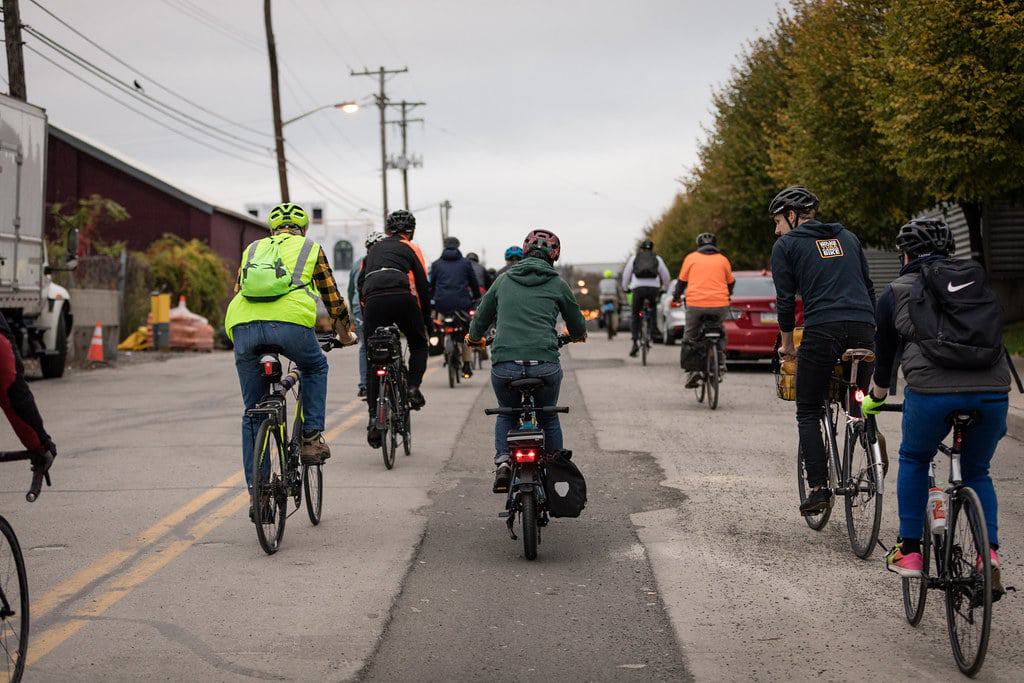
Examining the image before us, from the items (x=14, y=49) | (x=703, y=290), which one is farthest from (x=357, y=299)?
A: (x=14, y=49)

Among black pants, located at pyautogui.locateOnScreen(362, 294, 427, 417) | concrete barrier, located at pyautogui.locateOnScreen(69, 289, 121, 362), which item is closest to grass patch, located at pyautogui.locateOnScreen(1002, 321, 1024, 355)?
black pants, located at pyautogui.locateOnScreen(362, 294, 427, 417)

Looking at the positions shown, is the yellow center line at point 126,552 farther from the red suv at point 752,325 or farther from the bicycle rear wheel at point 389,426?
the red suv at point 752,325

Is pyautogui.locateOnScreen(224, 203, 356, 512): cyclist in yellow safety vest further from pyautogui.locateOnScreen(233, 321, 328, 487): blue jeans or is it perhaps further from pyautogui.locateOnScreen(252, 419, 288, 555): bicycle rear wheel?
pyautogui.locateOnScreen(252, 419, 288, 555): bicycle rear wheel

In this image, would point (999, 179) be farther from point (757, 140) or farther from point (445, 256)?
point (757, 140)

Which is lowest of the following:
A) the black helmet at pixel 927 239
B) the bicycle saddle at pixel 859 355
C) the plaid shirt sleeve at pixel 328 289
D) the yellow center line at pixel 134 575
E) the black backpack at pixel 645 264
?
the yellow center line at pixel 134 575

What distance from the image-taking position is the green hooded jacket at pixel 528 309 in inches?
289

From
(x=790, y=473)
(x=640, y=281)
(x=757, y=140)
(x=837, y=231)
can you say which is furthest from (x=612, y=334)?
(x=837, y=231)

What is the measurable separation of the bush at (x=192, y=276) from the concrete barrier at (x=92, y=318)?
9357 mm

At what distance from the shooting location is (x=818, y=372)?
7.39 metres

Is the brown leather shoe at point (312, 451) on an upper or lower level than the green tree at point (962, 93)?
lower

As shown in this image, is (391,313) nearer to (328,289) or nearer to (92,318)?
(328,289)

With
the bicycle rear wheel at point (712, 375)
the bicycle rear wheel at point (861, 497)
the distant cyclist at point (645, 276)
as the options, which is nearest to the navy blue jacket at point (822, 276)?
the bicycle rear wheel at point (861, 497)

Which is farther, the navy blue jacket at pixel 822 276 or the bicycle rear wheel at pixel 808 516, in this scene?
the bicycle rear wheel at pixel 808 516

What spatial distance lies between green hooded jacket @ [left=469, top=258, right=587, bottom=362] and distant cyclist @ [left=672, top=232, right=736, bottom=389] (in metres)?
7.73
